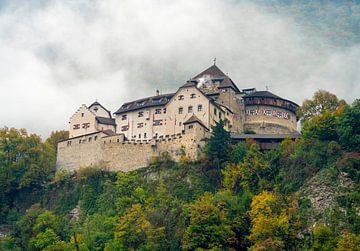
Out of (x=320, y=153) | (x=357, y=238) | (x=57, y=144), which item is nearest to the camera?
(x=357, y=238)

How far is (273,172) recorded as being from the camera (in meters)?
72.7

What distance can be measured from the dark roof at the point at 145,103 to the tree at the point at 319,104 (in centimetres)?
1542

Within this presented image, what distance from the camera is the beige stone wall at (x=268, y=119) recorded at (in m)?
90.9

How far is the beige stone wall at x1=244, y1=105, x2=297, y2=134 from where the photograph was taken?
90875mm

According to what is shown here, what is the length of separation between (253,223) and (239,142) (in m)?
14.0

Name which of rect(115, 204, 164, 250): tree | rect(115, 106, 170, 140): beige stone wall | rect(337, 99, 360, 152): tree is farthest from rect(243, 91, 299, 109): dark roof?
rect(115, 204, 164, 250): tree

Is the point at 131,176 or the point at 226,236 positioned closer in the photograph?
the point at 226,236

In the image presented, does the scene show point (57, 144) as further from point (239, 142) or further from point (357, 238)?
point (357, 238)

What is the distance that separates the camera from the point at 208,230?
6631cm

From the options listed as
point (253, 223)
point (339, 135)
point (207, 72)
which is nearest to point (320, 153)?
point (339, 135)

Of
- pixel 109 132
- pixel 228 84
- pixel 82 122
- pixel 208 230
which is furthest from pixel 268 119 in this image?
pixel 208 230

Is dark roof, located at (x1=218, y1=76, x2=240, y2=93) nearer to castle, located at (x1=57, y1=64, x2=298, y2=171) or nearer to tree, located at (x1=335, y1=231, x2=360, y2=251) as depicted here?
castle, located at (x1=57, y1=64, x2=298, y2=171)

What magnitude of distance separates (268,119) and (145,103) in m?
14.4

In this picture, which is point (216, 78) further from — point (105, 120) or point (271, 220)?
point (271, 220)
